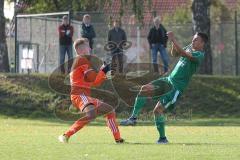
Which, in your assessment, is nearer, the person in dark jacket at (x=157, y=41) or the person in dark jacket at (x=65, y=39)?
the person in dark jacket at (x=65, y=39)

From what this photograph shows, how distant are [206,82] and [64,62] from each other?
5265mm

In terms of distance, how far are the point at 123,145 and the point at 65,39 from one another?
15554 mm

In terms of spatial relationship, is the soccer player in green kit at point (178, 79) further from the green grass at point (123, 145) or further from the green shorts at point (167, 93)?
the green grass at point (123, 145)

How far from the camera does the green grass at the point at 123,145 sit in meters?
13.4

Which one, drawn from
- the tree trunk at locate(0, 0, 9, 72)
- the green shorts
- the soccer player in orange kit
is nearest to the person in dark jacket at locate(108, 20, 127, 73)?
the tree trunk at locate(0, 0, 9, 72)

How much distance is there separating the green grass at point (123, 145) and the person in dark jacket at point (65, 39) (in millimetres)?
10068

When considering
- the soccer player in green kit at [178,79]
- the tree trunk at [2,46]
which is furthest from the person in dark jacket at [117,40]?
the soccer player in green kit at [178,79]

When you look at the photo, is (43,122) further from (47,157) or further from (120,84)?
(47,157)

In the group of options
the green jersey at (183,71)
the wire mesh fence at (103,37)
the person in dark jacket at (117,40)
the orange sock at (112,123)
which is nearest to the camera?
the orange sock at (112,123)

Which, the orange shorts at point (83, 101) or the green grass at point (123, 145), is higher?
the orange shorts at point (83, 101)

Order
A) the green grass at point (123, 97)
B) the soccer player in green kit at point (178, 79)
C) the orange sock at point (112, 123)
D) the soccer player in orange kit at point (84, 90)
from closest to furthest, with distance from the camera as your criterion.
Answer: the soccer player in orange kit at point (84, 90) < the orange sock at point (112, 123) < the soccer player in green kit at point (178, 79) < the green grass at point (123, 97)

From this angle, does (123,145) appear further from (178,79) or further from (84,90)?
(178,79)

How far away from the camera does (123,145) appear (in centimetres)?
1538

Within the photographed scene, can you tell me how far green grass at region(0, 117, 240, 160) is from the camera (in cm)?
1336
